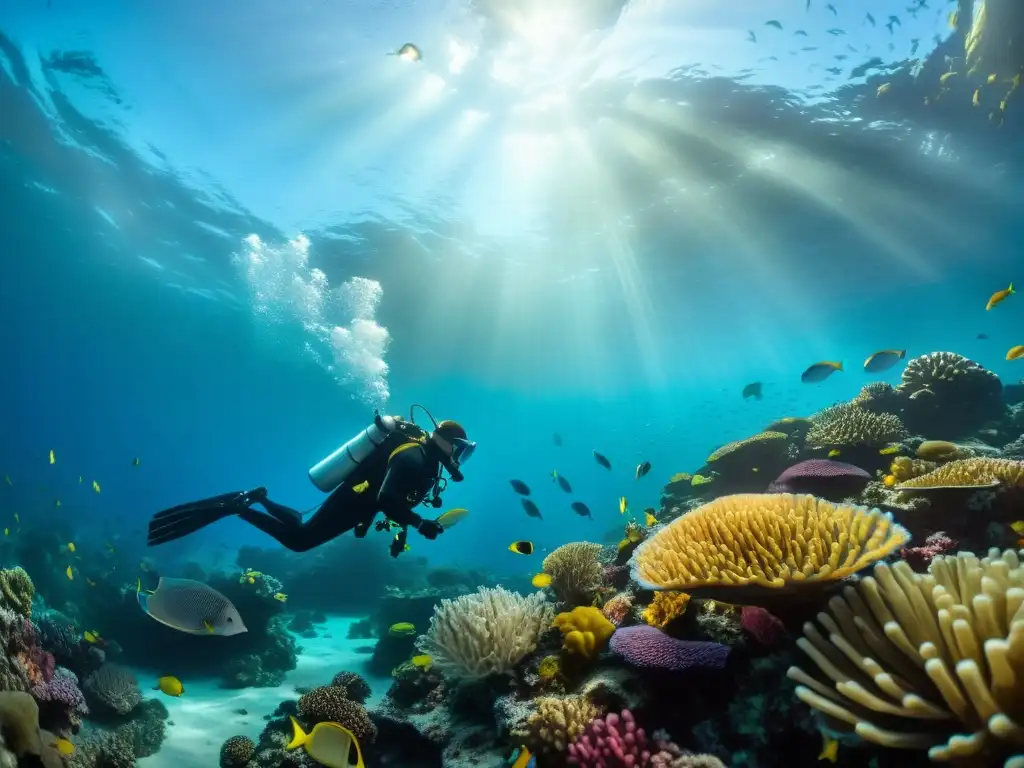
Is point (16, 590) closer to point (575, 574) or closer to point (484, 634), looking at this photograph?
point (484, 634)

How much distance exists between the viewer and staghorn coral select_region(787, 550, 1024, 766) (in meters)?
1.72

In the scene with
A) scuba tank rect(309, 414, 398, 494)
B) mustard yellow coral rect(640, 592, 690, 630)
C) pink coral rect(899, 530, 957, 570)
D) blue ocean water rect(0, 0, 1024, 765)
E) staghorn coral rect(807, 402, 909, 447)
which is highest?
blue ocean water rect(0, 0, 1024, 765)

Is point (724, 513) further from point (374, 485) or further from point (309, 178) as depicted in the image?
point (309, 178)

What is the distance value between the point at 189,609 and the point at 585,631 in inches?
135

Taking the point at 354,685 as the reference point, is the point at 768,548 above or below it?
below

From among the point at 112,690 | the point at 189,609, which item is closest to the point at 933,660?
the point at 189,609

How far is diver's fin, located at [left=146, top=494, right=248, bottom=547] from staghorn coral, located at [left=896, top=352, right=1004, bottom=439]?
37.9 feet

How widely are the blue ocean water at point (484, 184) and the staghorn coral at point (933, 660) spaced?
14205 millimetres

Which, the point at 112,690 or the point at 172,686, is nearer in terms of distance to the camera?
the point at 172,686

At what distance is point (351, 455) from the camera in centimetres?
723

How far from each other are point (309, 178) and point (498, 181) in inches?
302

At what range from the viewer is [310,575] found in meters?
19.6

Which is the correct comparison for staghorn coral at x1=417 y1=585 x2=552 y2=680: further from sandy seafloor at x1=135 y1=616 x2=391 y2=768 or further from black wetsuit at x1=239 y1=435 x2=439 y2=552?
sandy seafloor at x1=135 y1=616 x2=391 y2=768

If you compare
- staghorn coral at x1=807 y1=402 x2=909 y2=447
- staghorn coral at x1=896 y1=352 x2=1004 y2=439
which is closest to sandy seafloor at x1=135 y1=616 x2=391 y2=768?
staghorn coral at x1=807 y1=402 x2=909 y2=447
